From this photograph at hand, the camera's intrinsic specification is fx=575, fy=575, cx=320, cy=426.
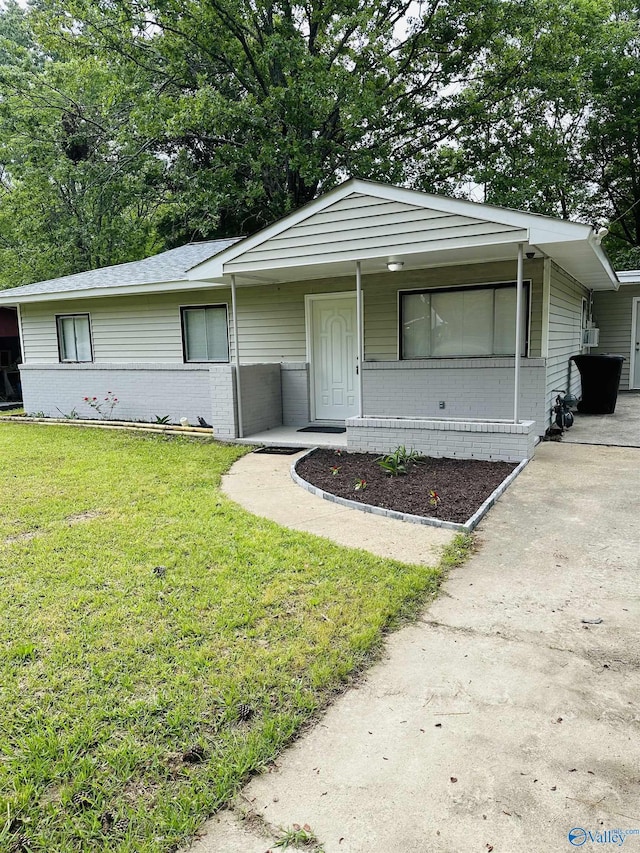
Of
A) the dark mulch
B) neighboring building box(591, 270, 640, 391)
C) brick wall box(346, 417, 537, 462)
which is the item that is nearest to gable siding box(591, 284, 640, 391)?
neighboring building box(591, 270, 640, 391)

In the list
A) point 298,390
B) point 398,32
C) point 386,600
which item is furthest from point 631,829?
point 398,32

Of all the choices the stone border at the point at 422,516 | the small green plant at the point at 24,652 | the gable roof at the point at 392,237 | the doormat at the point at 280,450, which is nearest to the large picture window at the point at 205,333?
the gable roof at the point at 392,237

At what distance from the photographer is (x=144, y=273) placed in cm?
1156

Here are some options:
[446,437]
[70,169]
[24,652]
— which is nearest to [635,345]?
[446,437]

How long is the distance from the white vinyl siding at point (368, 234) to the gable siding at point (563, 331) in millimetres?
2095

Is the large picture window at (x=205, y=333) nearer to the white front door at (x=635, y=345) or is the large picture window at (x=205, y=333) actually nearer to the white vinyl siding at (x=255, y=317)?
the white vinyl siding at (x=255, y=317)

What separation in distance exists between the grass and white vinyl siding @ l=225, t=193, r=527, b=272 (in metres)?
3.83

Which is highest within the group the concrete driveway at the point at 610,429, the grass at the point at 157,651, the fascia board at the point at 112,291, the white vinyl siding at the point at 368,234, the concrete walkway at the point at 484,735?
the white vinyl siding at the point at 368,234

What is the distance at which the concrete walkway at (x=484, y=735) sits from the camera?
1.81 meters

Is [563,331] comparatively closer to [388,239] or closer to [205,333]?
[388,239]

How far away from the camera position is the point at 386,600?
3342 mm

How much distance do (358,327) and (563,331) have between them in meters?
3.89

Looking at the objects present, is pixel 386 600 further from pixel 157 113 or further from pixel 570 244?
pixel 157 113

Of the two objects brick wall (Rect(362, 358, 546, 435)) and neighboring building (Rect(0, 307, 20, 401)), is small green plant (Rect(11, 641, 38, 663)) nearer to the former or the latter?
brick wall (Rect(362, 358, 546, 435))
